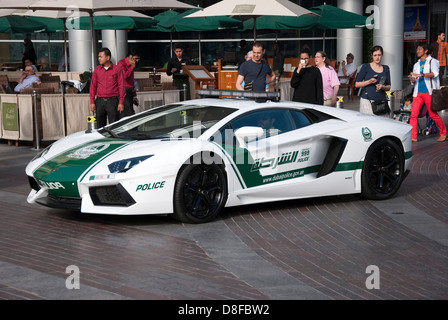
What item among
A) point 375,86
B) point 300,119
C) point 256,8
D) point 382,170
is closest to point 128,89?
point 256,8

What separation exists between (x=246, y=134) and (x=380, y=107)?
188 inches

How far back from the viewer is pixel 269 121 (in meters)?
9.16

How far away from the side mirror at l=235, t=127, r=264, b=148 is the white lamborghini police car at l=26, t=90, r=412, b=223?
0.04 feet

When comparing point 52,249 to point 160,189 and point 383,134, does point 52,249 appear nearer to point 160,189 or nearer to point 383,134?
point 160,189

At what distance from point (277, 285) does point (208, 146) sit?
101 inches

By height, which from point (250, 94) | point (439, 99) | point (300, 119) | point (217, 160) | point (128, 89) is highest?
point (250, 94)

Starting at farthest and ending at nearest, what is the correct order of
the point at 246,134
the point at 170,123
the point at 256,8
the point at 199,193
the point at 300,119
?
the point at 256,8 → the point at 300,119 → the point at 170,123 → the point at 246,134 → the point at 199,193

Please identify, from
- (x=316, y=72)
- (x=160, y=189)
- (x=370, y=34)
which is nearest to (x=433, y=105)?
(x=316, y=72)

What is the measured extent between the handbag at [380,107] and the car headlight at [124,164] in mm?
5780

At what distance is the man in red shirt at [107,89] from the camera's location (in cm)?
1309

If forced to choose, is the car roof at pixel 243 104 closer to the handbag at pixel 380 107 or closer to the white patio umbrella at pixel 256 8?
the handbag at pixel 380 107

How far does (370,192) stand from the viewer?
972 centimetres

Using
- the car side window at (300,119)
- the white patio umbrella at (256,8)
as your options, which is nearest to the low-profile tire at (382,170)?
the car side window at (300,119)

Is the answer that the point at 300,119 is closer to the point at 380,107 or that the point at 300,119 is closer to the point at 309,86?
the point at 309,86
